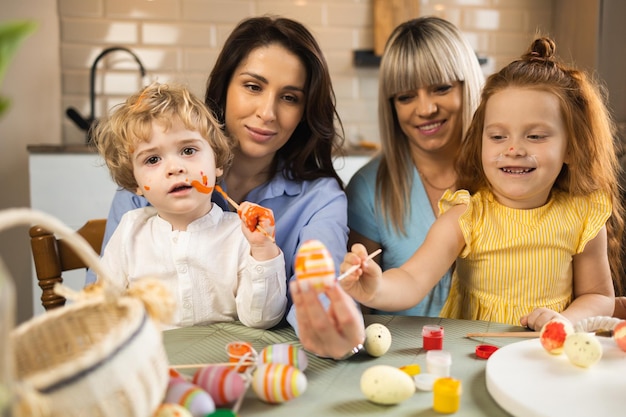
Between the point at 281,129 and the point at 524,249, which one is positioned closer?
the point at 524,249

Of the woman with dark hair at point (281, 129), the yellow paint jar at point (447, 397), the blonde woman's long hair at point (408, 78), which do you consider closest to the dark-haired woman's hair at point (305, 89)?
the woman with dark hair at point (281, 129)

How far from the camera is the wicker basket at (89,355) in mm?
571

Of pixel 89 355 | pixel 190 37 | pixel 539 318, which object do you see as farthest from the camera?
pixel 190 37

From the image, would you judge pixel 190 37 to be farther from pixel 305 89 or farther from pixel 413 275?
pixel 413 275

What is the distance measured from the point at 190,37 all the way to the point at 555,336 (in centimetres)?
246

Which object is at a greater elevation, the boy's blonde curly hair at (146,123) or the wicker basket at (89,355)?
the boy's blonde curly hair at (146,123)

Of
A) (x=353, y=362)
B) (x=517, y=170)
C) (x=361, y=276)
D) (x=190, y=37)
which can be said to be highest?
(x=190, y=37)

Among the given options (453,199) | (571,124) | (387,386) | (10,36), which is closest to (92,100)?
(453,199)

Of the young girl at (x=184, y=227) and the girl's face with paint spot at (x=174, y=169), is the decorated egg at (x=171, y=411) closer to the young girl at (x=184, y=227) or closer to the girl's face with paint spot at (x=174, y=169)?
the young girl at (x=184, y=227)

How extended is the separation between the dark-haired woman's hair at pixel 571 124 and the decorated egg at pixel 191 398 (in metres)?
0.97

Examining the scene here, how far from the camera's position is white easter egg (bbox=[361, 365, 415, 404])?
2.79 feet

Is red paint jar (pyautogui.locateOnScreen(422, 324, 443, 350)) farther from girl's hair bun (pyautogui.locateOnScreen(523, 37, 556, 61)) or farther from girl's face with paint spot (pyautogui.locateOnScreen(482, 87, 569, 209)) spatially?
girl's hair bun (pyautogui.locateOnScreen(523, 37, 556, 61))

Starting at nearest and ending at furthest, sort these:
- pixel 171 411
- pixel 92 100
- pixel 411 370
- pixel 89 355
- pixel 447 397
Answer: pixel 89 355
pixel 171 411
pixel 447 397
pixel 411 370
pixel 92 100

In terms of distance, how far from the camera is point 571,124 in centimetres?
142
